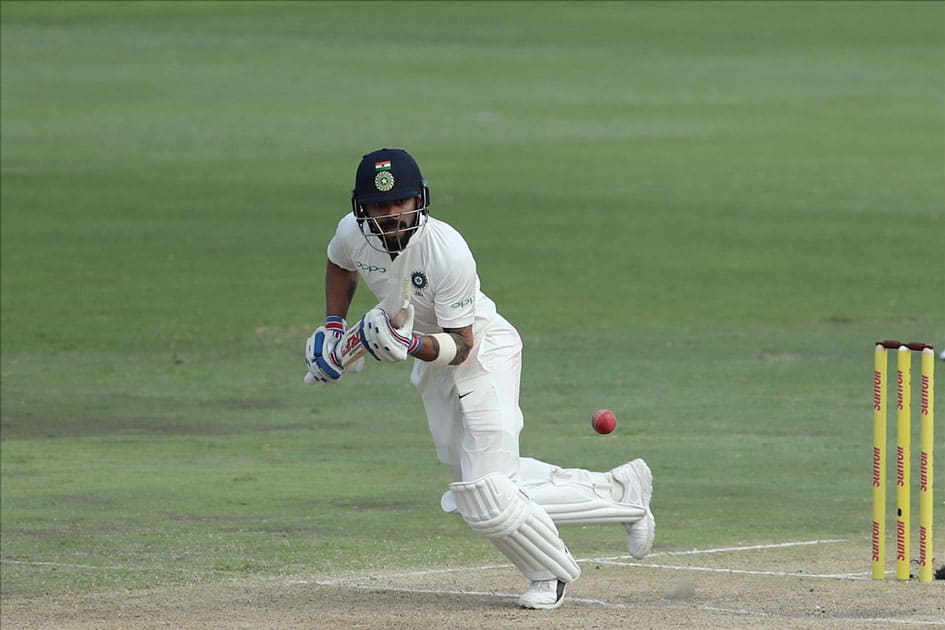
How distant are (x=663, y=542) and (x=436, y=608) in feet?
8.19

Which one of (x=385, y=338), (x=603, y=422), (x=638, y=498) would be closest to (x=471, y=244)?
(x=638, y=498)

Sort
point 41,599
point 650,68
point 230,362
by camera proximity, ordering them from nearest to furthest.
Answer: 1. point 41,599
2. point 230,362
3. point 650,68

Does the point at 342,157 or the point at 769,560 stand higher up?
the point at 342,157

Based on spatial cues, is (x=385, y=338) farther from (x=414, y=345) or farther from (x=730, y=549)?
(x=730, y=549)

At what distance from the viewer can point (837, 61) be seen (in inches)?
2110

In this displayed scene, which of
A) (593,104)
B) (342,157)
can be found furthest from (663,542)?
(593,104)

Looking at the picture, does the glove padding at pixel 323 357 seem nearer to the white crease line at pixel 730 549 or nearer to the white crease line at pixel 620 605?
the white crease line at pixel 620 605

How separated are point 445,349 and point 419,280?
322 mm

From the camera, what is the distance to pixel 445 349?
23.8ft

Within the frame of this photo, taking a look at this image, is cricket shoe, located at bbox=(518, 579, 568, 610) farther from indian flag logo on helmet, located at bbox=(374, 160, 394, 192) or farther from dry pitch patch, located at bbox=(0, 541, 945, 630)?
indian flag logo on helmet, located at bbox=(374, 160, 394, 192)

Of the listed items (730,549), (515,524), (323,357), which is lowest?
→ (730,549)

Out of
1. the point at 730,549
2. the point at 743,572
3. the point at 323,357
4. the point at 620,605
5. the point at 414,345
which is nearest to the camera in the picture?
the point at 414,345

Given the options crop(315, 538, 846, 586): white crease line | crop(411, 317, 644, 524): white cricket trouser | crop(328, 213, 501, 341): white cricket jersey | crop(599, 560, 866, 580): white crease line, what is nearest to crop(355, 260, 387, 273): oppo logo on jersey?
crop(328, 213, 501, 341): white cricket jersey

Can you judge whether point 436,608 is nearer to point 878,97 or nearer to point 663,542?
point 663,542
